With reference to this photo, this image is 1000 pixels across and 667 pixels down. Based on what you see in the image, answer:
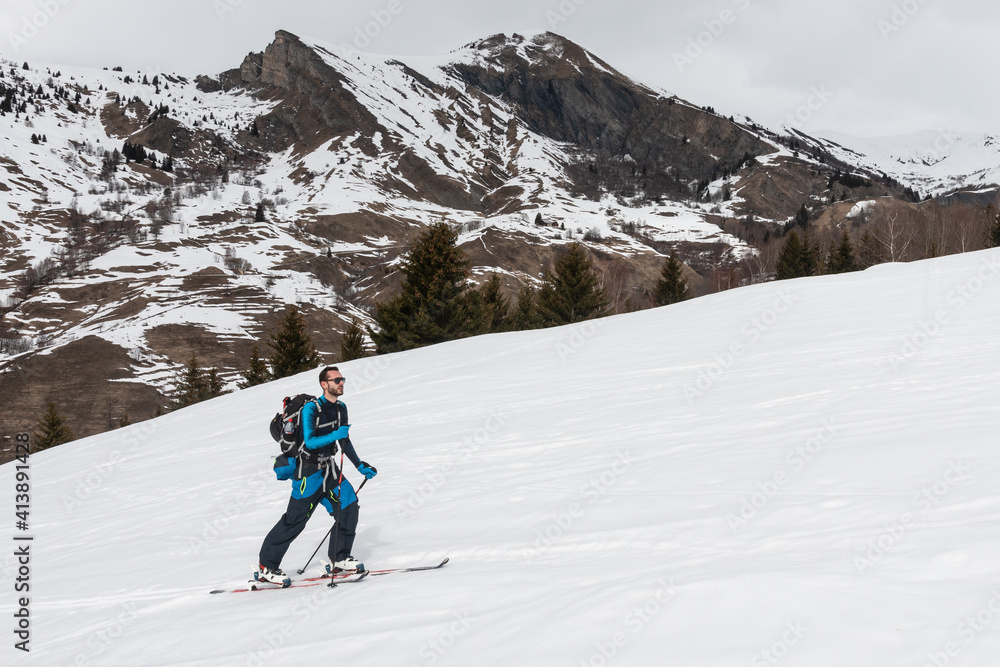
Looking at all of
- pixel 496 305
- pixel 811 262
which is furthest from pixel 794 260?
pixel 496 305

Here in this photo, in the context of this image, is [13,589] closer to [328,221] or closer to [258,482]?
[258,482]

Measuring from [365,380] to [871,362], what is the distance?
14.7m

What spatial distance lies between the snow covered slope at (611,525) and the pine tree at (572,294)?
25880 mm

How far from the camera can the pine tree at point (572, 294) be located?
1607 inches

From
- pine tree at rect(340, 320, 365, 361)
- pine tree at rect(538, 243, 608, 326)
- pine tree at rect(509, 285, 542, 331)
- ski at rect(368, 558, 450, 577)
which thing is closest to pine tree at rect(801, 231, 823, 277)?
pine tree at rect(538, 243, 608, 326)

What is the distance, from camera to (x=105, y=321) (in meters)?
95.1

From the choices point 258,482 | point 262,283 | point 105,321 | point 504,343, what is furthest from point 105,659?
point 262,283

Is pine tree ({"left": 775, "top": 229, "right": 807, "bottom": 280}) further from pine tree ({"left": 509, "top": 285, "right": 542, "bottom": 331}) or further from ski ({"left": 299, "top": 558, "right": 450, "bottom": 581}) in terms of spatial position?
ski ({"left": 299, "top": 558, "right": 450, "bottom": 581})

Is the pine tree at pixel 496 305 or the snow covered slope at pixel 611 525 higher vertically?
the pine tree at pixel 496 305

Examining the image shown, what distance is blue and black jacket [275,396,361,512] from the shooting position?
565 cm

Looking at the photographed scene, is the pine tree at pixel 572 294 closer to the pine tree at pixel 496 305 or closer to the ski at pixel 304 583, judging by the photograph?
the pine tree at pixel 496 305

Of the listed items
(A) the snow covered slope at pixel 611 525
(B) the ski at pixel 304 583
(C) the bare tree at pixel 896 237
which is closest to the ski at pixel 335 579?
(B) the ski at pixel 304 583

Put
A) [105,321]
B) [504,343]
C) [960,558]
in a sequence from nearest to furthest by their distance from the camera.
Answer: [960,558], [504,343], [105,321]

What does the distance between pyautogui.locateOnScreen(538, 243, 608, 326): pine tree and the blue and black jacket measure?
35.4 meters
